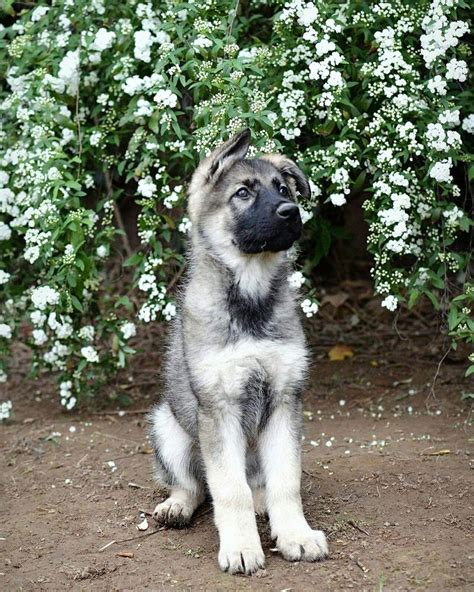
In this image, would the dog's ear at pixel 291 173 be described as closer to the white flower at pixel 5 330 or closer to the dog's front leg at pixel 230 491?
the dog's front leg at pixel 230 491

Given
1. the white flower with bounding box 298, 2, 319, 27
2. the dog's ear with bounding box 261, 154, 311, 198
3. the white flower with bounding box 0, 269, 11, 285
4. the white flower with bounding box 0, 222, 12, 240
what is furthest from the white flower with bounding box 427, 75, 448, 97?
the white flower with bounding box 0, 269, 11, 285

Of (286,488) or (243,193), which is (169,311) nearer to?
(243,193)

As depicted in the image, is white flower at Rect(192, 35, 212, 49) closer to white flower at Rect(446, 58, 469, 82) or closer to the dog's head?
the dog's head

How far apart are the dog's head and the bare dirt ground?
4.61 ft

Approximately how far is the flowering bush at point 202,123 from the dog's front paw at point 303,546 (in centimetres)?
155

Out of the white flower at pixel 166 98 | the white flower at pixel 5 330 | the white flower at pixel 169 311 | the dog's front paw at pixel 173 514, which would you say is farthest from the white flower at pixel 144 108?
the dog's front paw at pixel 173 514

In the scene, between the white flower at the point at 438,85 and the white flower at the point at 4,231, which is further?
the white flower at the point at 4,231

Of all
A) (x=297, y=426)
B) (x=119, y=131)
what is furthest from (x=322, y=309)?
(x=297, y=426)

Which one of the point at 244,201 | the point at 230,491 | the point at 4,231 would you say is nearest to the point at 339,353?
the point at 4,231

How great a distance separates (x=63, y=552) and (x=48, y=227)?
1.98m

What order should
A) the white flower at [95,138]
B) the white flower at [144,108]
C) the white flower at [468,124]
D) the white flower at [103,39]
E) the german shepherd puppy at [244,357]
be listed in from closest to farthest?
the german shepherd puppy at [244,357] → the white flower at [468,124] → the white flower at [144,108] → the white flower at [103,39] → the white flower at [95,138]

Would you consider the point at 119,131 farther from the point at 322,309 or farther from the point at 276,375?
the point at 322,309

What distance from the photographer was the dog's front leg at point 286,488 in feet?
13.9

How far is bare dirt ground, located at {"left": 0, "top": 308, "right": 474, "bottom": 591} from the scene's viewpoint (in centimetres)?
418
